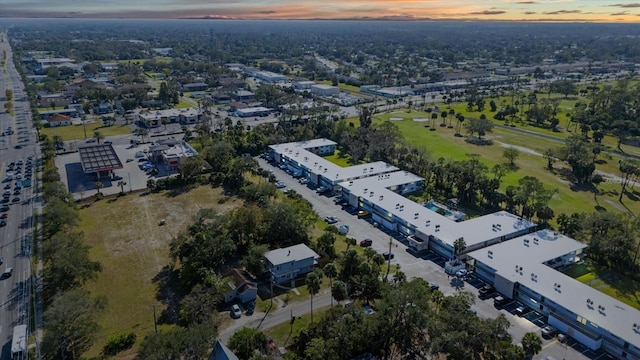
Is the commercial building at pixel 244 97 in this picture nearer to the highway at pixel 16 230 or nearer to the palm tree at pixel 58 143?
the highway at pixel 16 230

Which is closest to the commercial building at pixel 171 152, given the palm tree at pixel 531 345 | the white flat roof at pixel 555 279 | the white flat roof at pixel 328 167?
the white flat roof at pixel 328 167

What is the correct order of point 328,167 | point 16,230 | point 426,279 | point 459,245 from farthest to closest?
point 328,167, point 16,230, point 459,245, point 426,279

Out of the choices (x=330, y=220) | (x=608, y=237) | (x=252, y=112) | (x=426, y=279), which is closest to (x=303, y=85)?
(x=252, y=112)

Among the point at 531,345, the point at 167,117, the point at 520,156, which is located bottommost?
the point at 520,156

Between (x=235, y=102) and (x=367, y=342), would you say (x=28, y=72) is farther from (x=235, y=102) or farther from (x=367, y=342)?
(x=367, y=342)

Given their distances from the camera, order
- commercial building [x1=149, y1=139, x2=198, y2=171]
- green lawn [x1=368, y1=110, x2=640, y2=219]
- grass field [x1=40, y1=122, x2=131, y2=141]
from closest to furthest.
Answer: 1. green lawn [x1=368, y1=110, x2=640, y2=219]
2. commercial building [x1=149, y1=139, x2=198, y2=171]
3. grass field [x1=40, y1=122, x2=131, y2=141]

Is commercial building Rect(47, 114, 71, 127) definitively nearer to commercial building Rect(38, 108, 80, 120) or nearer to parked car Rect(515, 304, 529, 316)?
commercial building Rect(38, 108, 80, 120)

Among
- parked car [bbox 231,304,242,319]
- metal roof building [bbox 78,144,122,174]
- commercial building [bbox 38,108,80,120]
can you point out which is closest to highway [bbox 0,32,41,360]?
commercial building [bbox 38,108,80,120]

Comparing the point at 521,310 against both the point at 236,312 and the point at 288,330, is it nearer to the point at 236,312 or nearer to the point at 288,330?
the point at 288,330
